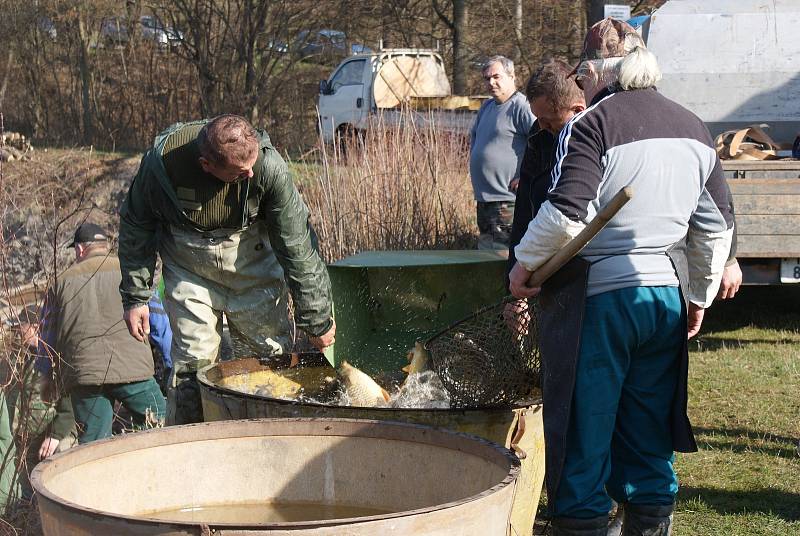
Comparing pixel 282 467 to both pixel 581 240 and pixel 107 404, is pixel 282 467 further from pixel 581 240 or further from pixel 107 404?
pixel 107 404

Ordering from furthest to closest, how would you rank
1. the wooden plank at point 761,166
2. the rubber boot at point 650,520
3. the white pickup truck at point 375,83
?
the white pickup truck at point 375,83, the wooden plank at point 761,166, the rubber boot at point 650,520

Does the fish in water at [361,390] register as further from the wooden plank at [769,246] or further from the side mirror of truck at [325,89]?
the side mirror of truck at [325,89]

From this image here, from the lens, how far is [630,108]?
3127 millimetres

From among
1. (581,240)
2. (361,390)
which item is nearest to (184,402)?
(361,390)

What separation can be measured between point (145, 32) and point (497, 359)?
18698 mm

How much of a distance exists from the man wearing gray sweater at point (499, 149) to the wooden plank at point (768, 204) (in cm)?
151

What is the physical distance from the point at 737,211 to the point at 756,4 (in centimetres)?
369

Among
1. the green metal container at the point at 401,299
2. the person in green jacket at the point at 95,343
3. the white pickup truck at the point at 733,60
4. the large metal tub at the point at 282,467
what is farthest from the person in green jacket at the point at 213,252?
the white pickup truck at the point at 733,60

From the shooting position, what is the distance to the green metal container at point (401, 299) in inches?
192

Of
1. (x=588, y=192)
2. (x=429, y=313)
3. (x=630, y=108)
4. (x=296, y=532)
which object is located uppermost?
(x=630, y=108)

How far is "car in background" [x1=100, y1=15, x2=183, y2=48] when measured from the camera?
65.9ft

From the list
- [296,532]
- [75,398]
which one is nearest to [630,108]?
[296,532]

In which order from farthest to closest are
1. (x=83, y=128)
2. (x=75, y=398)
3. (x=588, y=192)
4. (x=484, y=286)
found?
(x=83, y=128) < (x=75, y=398) < (x=484, y=286) < (x=588, y=192)

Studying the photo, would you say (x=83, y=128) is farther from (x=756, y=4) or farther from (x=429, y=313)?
(x=429, y=313)
